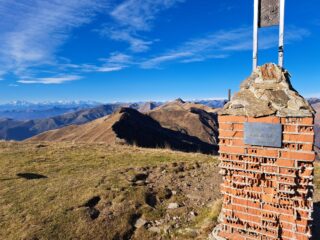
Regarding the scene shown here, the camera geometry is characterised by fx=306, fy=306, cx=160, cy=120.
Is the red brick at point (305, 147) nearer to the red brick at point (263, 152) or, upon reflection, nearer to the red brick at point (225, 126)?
the red brick at point (263, 152)

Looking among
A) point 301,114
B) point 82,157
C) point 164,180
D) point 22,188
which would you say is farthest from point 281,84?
point 82,157

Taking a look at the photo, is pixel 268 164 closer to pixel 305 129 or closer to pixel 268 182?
pixel 268 182

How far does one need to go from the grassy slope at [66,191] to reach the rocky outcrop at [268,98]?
424 cm

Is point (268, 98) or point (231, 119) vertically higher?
point (268, 98)

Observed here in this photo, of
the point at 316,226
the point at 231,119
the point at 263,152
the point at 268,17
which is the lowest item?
the point at 316,226

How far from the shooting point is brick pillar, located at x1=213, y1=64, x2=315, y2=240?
604 centimetres

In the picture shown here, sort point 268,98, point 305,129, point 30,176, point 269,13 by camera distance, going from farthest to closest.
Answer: point 30,176 < point 269,13 < point 268,98 < point 305,129

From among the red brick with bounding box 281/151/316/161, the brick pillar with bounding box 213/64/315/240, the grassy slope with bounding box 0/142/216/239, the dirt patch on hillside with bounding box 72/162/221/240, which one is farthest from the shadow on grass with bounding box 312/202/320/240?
the grassy slope with bounding box 0/142/216/239

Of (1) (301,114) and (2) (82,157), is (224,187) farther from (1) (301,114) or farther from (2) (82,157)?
(2) (82,157)

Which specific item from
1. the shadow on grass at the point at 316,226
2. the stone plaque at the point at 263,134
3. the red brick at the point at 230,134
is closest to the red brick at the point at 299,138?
the stone plaque at the point at 263,134

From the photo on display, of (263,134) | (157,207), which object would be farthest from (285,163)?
(157,207)

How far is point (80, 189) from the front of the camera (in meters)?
13.0

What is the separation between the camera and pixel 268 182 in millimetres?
6453

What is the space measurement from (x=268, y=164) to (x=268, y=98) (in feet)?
4.52
